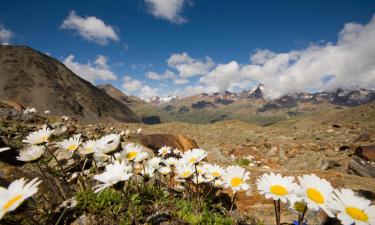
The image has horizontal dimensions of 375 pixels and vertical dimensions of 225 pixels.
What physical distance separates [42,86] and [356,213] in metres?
131

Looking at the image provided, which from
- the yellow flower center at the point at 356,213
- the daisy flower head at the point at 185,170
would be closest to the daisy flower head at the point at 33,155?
the daisy flower head at the point at 185,170

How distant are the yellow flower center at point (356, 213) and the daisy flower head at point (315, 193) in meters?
0.17

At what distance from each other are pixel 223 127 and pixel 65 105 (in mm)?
95709

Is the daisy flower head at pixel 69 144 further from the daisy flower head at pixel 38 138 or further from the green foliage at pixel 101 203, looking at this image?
the green foliage at pixel 101 203

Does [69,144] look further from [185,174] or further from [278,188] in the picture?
[278,188]

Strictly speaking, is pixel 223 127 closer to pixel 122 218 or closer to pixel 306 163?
pixel 306 163

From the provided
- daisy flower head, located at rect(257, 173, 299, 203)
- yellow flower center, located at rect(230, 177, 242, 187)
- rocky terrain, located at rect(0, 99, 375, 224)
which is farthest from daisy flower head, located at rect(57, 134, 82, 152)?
daisy flower head, located at rect(257, 173, 299, 203)

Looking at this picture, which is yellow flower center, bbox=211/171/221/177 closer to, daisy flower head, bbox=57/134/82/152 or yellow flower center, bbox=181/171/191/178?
yellow flower center, bbox=181/171/191/178

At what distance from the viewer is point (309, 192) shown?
2561mm

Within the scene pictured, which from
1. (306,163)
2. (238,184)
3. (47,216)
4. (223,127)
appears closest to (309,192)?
(238,184)

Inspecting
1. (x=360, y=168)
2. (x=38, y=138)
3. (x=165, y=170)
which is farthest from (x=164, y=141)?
(x=38, y=138)

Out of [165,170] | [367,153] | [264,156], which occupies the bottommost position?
[264,156]

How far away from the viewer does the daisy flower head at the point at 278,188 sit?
261 cm

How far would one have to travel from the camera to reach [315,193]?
8.49ft
